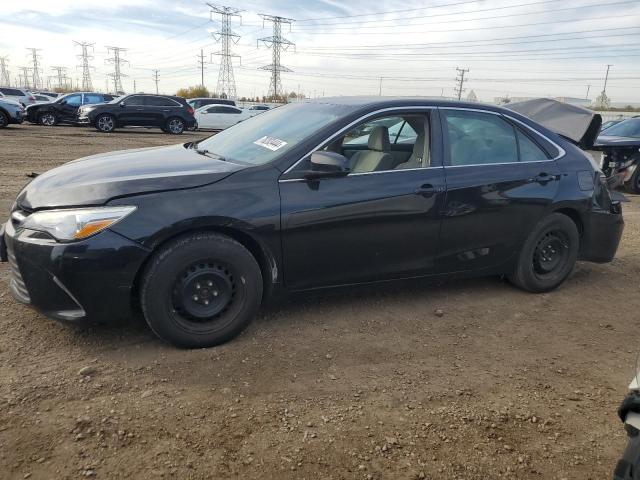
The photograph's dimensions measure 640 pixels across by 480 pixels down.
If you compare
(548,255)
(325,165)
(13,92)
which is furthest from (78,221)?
(13,92)

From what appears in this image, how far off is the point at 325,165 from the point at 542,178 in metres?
2.06

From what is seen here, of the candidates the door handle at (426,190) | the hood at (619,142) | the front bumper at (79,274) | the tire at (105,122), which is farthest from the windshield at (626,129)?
the tire at (105,122)

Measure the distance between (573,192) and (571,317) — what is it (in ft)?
3.59

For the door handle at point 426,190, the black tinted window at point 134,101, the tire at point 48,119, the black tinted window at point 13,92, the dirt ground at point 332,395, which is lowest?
the dirt ground at point 332,395

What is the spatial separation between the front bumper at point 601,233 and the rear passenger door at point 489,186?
1.85 ft

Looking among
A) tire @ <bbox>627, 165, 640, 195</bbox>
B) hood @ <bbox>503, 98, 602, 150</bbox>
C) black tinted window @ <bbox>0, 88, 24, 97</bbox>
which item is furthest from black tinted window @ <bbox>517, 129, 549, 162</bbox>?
black tinted window @ <bbox>0, 88, 24, 97</bbox>

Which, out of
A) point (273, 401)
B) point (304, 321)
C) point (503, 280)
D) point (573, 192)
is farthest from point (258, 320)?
point (573, 192)

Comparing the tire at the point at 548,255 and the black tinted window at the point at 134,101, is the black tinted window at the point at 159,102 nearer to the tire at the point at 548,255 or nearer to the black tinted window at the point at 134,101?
the black tinted window at the point at 134,101

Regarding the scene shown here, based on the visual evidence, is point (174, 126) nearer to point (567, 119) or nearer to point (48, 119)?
point (48, 119)

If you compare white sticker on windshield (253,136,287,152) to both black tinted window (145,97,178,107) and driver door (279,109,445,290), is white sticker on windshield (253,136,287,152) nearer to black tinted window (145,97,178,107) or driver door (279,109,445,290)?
driver door (279,109,445,290)

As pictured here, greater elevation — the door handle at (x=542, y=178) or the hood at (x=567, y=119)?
the hood at (x=567, y=119)

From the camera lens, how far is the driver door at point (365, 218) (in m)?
3.41

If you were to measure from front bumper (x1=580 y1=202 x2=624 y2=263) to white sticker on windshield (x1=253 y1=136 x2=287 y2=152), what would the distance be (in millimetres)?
2802

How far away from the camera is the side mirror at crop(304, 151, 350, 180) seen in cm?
336
